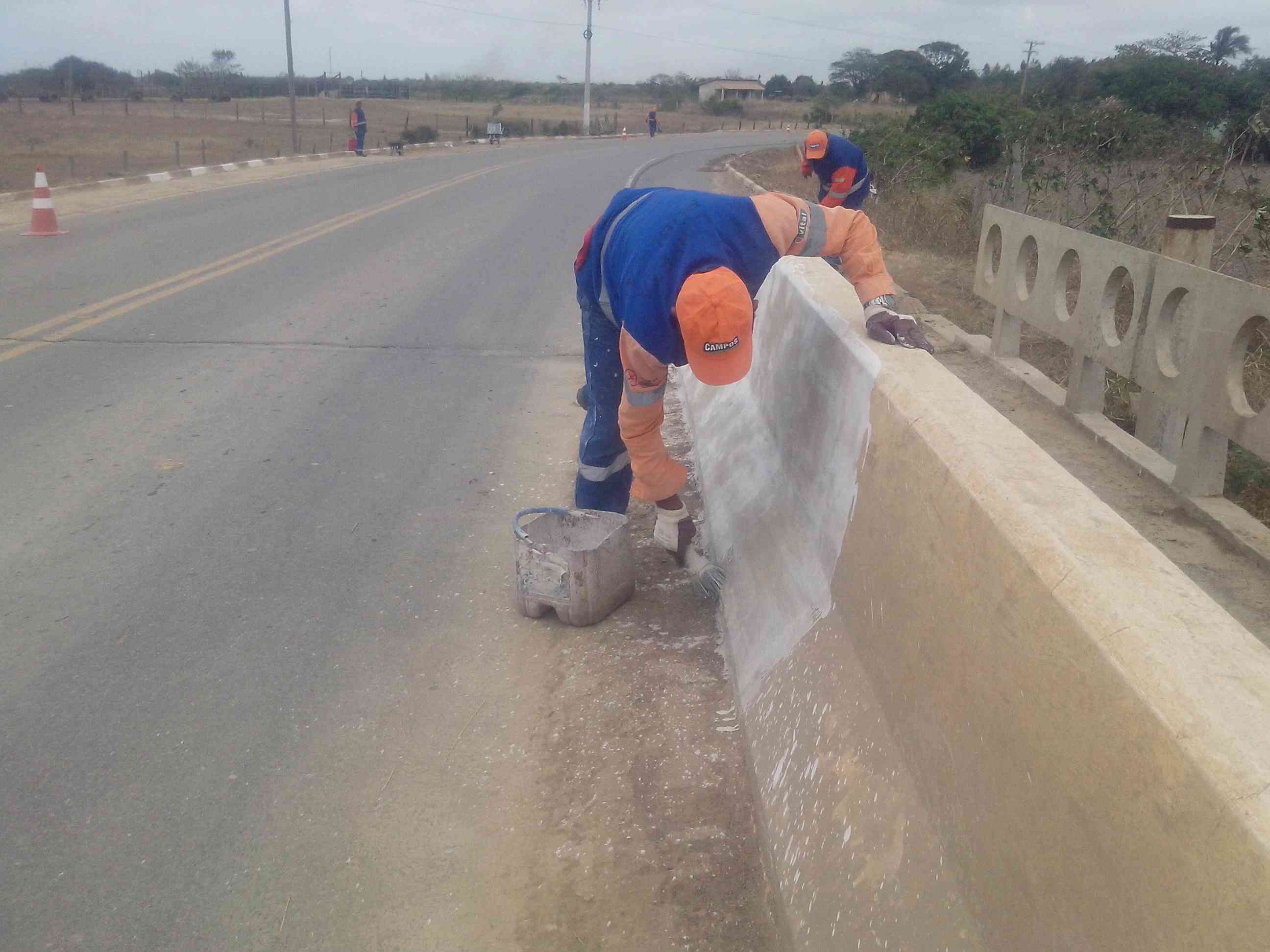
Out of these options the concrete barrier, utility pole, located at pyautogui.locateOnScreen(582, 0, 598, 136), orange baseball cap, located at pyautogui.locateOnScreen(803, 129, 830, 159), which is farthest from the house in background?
the concrete barrier

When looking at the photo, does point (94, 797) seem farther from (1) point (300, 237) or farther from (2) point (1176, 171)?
(1) point (300, 237)

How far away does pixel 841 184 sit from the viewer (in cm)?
924

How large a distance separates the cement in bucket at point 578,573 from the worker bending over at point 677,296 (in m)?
0.20

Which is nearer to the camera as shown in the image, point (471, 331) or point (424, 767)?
Answer: point (424, 767)

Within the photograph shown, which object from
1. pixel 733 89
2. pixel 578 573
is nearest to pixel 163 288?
pixel 578 573

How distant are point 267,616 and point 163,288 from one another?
6.72 meters

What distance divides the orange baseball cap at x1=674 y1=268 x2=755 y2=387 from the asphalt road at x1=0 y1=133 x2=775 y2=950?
3.90 feet

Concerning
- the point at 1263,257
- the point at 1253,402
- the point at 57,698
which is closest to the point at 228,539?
the point at 57,698

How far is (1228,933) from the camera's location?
1.19 m

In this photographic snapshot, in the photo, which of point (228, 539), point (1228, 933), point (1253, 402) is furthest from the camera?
point (1253, 402)

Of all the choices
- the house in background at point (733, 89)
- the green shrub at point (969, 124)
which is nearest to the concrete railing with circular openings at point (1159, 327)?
the green shrub at point (969, 124)

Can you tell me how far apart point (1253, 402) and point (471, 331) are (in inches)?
210

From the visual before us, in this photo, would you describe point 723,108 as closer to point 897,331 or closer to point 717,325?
point 897,331

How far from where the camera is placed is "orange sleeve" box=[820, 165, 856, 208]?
30.3ft
